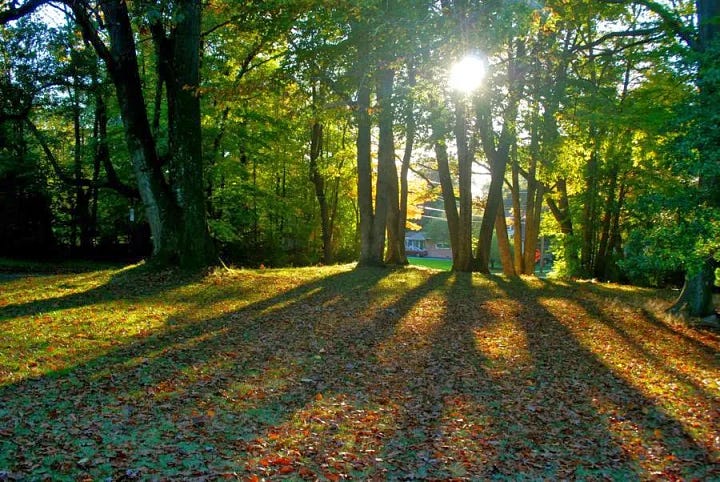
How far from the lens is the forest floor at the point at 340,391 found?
4.28 metres

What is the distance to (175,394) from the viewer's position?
540cm

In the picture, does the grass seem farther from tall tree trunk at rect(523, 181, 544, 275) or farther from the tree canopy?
the tree canopy

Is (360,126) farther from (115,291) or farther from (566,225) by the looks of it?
(566,225)

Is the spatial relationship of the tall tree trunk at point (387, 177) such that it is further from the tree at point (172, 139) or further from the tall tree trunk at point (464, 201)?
the tree at point (172, 139)

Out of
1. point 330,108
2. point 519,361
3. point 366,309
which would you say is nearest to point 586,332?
point 519,361

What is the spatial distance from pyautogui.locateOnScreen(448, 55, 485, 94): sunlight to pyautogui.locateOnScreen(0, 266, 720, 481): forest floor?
4906 mm

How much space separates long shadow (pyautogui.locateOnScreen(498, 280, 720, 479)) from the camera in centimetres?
454

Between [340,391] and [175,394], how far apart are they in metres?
1.65

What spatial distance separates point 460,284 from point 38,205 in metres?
17.9

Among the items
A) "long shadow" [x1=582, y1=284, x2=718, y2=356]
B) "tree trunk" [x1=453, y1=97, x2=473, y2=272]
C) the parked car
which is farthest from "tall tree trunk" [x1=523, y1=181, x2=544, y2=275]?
the parked car

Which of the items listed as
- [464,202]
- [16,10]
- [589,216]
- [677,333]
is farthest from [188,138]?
[589,216]

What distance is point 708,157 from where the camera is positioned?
6539 mm

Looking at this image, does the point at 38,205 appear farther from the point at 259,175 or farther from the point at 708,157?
the point at 708,157

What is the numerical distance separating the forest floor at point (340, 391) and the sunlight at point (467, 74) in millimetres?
4906
